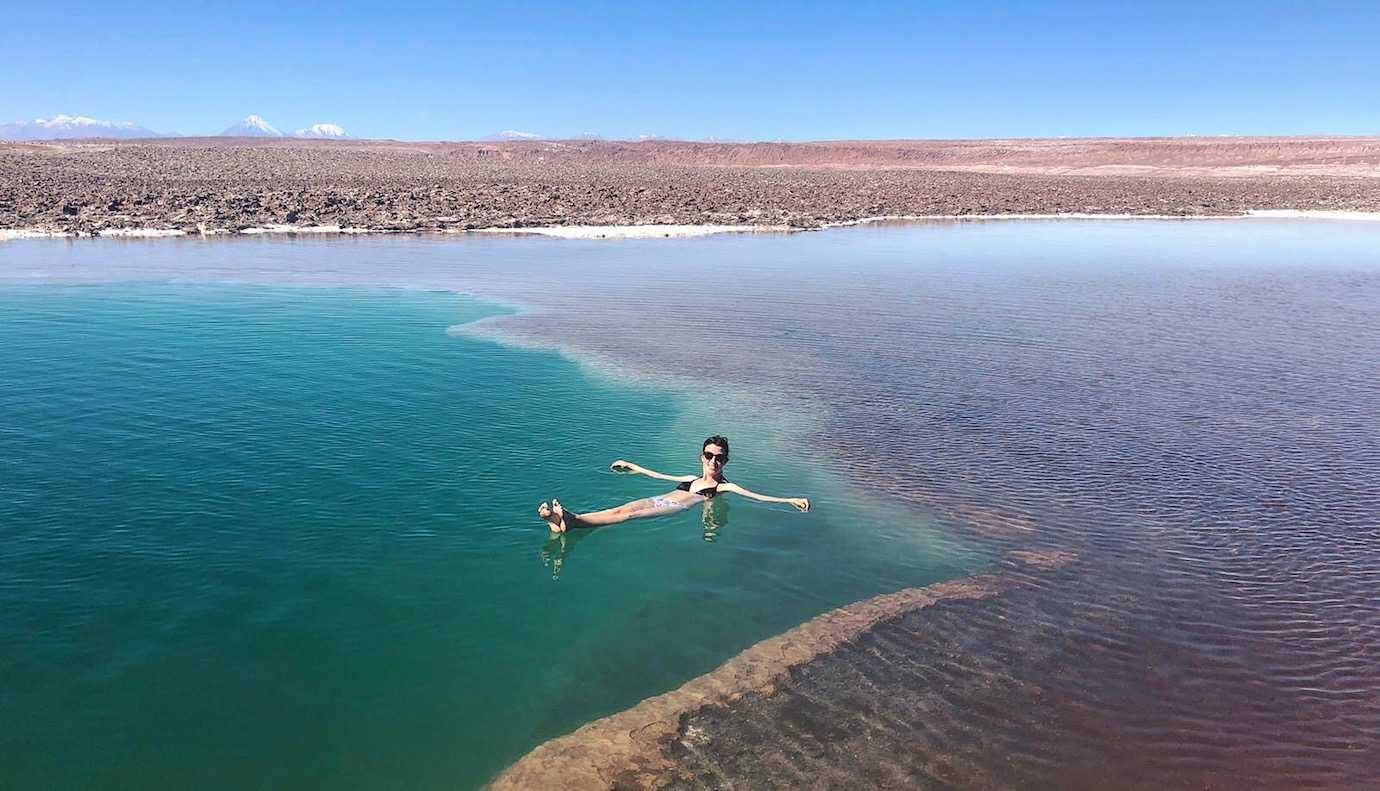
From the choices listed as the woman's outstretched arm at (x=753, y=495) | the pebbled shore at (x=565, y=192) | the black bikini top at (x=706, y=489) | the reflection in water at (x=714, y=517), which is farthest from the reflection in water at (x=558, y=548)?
the pebbled shore at (x=565, y=192)

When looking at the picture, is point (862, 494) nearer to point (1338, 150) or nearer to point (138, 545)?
point (138, 545)

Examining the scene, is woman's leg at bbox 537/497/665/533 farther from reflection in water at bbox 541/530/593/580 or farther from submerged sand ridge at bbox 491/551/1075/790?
submerged sand ridge at bbox 491/551/1075/790

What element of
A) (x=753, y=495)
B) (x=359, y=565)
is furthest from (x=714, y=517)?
(x=359, y=565)

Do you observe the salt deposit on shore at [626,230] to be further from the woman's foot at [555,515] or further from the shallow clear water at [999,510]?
the woman's foot at [555,515]

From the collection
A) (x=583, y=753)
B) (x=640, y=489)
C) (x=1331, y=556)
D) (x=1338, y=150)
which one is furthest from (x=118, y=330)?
(x=1338, y=150)

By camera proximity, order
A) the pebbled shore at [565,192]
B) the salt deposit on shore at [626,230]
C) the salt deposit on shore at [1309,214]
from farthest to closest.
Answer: the salt deposit on shore at [1309,214] → the pebbled shore at [565,192] → the salt deposit on shore at [626,230]

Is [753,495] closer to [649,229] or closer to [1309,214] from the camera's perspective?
[649,229]
